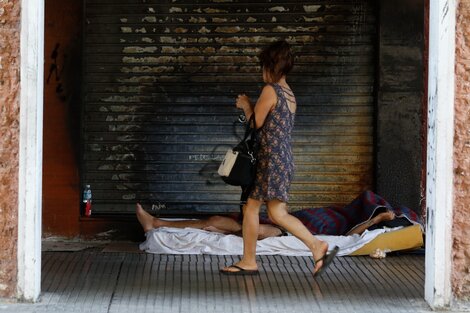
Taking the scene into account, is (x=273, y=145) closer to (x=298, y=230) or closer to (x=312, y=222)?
(x=298, y=230)

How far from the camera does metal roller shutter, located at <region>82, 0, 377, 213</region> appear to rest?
9773mm

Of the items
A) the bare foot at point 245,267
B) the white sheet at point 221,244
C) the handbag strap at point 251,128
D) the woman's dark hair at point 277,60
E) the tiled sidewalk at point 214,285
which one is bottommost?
the tiled sidewalk at point 214,285

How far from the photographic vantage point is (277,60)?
7.40 meters

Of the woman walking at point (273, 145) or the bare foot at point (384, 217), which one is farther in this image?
the bare foot at point (384, 217)

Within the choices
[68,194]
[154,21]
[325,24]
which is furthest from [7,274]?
[325,24]

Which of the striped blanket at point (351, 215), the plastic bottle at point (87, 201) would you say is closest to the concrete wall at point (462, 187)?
the striped blanket at point (351, 215)

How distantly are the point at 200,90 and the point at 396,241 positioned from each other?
105 inches

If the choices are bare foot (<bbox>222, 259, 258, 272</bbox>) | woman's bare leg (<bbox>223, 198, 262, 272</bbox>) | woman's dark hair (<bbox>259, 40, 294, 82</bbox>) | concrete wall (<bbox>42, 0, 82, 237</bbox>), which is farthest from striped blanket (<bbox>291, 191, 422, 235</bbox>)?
concrete wall (<bbox>42, 0, 82, 237</bbox>)

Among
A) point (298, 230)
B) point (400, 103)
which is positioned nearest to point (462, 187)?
point (298, 230)

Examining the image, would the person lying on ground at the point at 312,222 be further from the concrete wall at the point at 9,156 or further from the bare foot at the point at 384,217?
the concrete wall at the point at 9,156

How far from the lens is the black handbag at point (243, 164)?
23.9ft

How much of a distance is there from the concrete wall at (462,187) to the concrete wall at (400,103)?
337cm

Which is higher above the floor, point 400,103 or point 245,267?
point 400,103

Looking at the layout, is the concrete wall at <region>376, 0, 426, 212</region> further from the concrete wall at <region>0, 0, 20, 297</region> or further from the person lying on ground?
the concrete wall at <region>0, 0, 20, 297</region>
